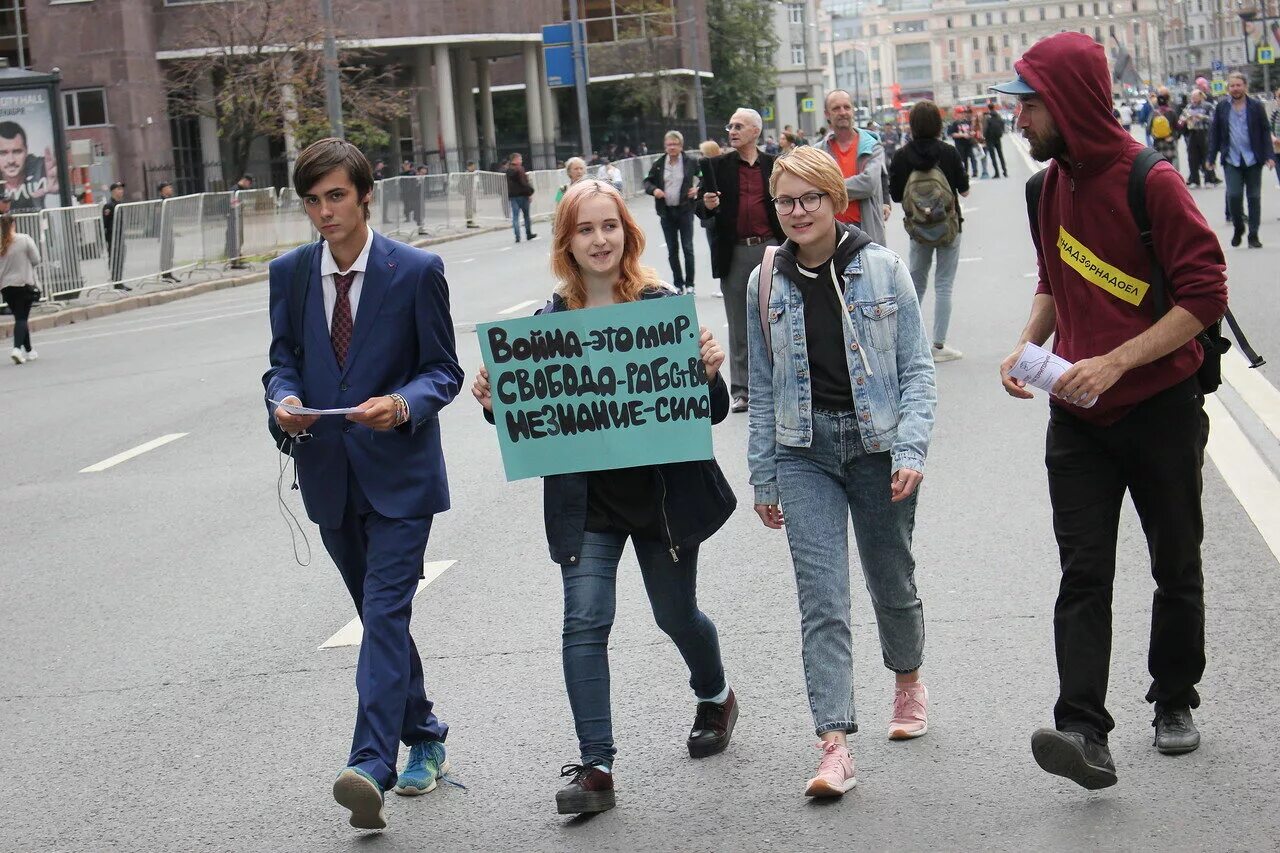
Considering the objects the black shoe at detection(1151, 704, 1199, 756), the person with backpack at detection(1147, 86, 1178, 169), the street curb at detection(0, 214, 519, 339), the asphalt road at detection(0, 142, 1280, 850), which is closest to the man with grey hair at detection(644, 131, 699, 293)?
the street curb at detection(0, 214, 519, 339)

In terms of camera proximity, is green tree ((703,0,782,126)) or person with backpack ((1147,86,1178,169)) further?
green tree ((703,0,782,126))

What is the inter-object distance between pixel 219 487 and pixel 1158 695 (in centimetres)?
713

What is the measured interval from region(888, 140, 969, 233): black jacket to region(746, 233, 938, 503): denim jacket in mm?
8075

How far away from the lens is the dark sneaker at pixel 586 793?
186 inches

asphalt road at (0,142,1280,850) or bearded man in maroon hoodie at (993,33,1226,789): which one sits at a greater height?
bearded man in maroon hoodie at (993,33,1226,789)

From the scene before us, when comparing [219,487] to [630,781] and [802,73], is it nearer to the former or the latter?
[630,781]

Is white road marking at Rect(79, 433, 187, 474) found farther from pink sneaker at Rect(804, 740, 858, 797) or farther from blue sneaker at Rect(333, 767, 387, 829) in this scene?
pink sneaker at Rect(804, 740, 858, 797)

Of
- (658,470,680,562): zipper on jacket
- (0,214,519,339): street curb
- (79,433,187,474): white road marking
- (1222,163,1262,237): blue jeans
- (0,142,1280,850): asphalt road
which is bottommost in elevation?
(0,142,1280,850): asphalt road

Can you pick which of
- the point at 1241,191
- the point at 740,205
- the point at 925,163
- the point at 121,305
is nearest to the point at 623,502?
the point at 740,205

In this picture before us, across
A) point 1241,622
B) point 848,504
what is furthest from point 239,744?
point 1241,622

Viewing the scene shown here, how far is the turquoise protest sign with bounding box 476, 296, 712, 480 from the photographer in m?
4.92

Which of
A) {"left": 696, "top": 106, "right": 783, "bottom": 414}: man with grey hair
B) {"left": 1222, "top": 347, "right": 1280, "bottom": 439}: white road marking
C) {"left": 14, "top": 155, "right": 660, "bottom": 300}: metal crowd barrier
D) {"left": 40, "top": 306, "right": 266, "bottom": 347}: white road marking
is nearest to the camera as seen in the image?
{"left": 1222, "top": 347, "right": 1280, "bottom": 439}: white road marking

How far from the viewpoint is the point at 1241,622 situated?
243 inches

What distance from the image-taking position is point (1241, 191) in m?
20.0
